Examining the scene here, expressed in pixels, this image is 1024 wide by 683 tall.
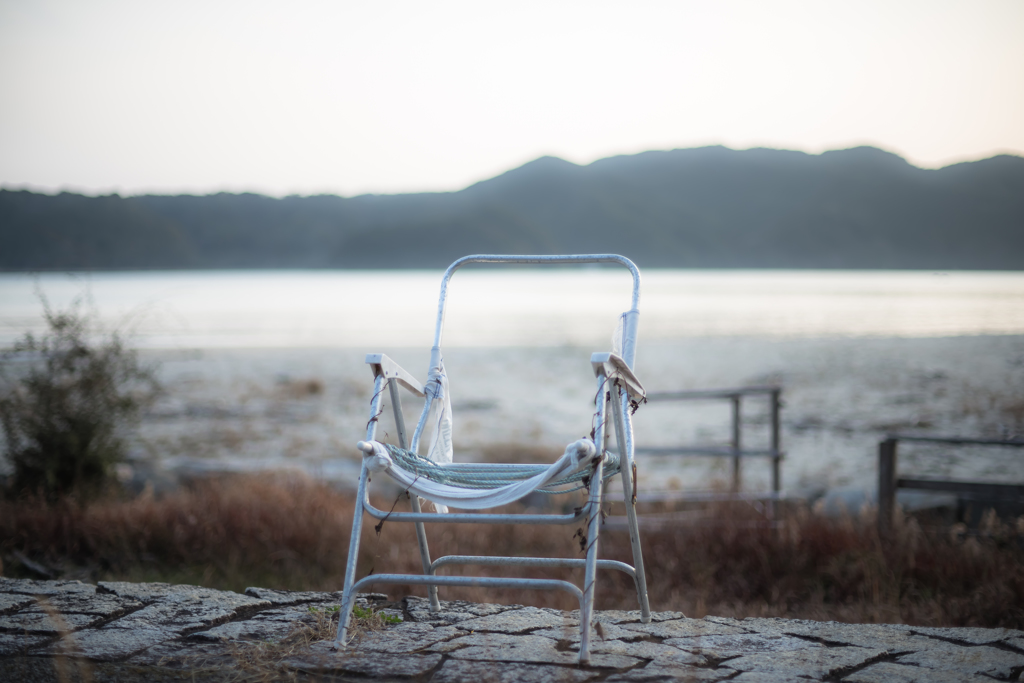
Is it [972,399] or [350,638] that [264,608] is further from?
[972,399]

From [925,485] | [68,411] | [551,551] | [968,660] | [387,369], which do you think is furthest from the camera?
[68,411]

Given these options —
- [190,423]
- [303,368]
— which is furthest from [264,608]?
[303,368]

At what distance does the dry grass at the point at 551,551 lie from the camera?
3766 millimetres

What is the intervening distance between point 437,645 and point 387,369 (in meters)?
0.78

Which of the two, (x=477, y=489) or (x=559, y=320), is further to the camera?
(x=559, y=320)

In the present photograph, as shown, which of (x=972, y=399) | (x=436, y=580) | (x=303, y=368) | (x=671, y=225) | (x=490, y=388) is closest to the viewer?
(x=436, y=580)

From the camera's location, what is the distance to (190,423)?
984 cm

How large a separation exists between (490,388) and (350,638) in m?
11.0

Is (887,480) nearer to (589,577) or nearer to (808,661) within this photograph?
(808,661)

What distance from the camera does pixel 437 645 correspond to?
206 centimetres

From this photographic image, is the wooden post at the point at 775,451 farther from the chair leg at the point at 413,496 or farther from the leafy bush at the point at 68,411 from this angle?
the leafy bush at the point at 68,411

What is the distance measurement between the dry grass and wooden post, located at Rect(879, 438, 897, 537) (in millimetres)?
181

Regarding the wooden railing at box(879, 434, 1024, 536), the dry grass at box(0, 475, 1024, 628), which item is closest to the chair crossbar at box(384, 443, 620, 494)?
the dry grass at box(0, 475, 1024, 628)

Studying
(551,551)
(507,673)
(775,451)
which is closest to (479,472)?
(507,673)
